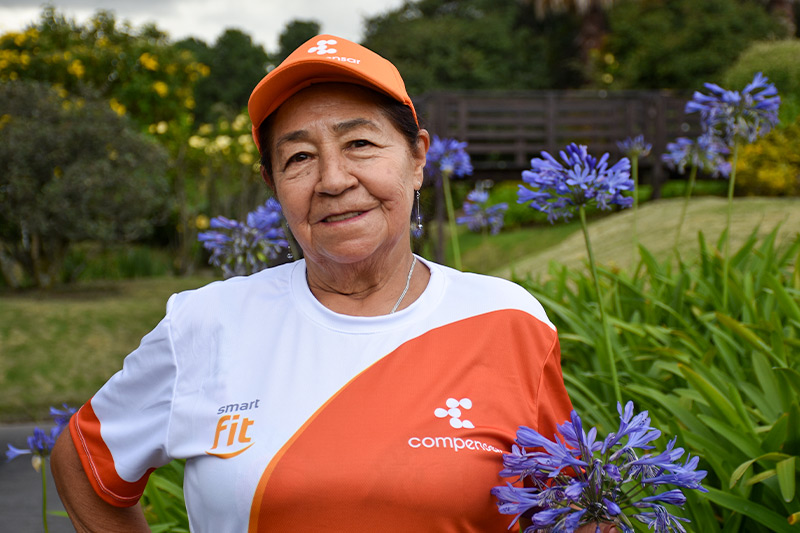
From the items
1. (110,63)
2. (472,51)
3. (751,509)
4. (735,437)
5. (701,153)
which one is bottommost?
(751,509)

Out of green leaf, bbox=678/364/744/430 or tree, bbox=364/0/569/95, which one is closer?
green leaf, bbox=678/364/744/430

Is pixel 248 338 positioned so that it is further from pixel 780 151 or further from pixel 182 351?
pixel 780 151

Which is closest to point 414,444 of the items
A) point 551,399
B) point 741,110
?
point 551,399

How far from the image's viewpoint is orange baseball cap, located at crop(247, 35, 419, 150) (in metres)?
1.59

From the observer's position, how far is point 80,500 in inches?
69.6

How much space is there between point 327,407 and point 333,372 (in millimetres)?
74

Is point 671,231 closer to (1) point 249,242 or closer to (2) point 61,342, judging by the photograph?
(1) point 249,242

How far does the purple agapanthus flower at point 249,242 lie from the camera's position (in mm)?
3328

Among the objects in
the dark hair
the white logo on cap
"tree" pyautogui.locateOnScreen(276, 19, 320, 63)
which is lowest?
the dark hair

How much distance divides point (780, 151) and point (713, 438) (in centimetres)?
1208

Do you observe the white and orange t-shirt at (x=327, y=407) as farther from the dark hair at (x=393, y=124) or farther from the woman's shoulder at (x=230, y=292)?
the dark hair at (x=393, y=124)

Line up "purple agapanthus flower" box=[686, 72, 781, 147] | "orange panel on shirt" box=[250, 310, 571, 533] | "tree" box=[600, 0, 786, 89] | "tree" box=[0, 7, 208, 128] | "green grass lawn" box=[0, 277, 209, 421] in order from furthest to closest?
"tree" box=[600, 0, 786, 89] → "tree" box=[0, 7, 208, 128] → "green grass lawn" box=[0, 277, 209, 421] → "purple agapanthus flower" box=[686, 72, 781, 147] → "orange panel on shirt" box=[250, 310, 571, 533]

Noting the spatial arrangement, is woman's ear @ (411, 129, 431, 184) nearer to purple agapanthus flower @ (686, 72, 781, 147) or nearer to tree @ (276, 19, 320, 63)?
purple agapanthus flower @ (686, 72, 781, 147)

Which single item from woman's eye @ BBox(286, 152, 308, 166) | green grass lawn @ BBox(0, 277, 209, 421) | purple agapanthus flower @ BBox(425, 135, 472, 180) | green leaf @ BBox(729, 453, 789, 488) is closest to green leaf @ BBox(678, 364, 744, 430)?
green leaf @ BBox(729, 453, 789, 488)
